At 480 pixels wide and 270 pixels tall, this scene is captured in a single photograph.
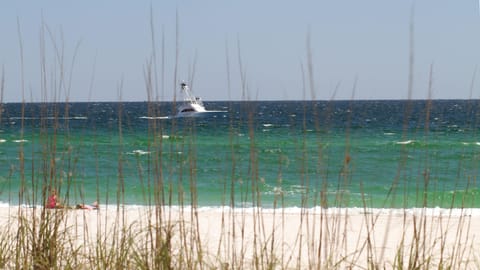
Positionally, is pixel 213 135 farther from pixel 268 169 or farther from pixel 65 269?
pixel 65 269

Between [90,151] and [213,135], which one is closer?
[90,151]

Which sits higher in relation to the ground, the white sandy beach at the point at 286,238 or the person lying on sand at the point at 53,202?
the person lying on sand at the point at 53,202

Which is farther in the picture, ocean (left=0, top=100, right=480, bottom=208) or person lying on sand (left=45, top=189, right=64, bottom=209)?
person lying on sand (left=45, top=189, right=64, bottom=209)

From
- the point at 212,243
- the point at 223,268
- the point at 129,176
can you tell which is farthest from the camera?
the point at 129,176

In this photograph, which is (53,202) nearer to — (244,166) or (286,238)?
(286,238)

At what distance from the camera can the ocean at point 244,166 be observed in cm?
292

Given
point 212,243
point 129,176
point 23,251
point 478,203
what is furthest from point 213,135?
point 23,251

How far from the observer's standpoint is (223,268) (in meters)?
3.08

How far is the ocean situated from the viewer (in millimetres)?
2924

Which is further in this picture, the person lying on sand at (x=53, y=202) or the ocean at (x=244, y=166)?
the person lying on sand at (x=53, y=202)

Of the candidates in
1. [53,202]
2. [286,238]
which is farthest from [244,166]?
[53,202]

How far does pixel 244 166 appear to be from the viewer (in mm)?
16469

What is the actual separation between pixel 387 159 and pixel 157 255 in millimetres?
16286

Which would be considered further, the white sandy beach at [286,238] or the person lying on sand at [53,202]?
the person lying on sand at [53,202]
